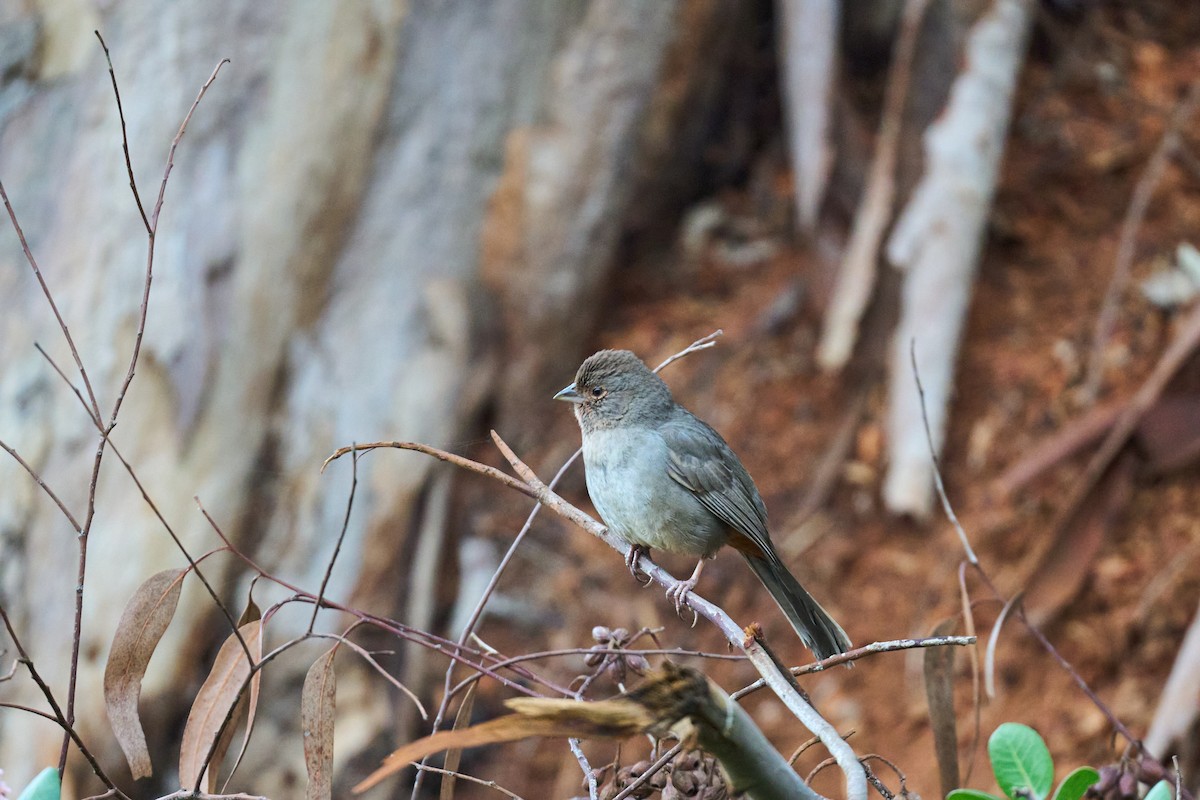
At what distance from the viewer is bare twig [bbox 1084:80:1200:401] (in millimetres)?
7086

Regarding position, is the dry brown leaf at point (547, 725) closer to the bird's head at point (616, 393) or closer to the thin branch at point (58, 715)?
the thin branch at point (58, 715)

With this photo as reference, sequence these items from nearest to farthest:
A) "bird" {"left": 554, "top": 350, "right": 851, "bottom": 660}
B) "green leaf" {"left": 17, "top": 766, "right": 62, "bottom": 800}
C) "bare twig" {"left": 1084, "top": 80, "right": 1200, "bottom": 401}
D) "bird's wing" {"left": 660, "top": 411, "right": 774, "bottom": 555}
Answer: "green leaf" {"left": 17, "top": 766, "right": 62, "bottom": 800}, "bird" {"left": 554, "top": 350, "right": 851, "bottom": 660}, "bird's wing" {"left": 660, "top": 411, "right": 774, "bottom": 555}, "bare twig" {"left": 1084, "top": 80, "right": 1200, "bottom": 401}

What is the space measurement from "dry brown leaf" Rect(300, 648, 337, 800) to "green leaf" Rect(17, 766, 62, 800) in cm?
55

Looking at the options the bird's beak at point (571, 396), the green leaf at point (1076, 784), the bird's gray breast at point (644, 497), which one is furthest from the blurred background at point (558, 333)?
the green leaf at point (1076, 784)

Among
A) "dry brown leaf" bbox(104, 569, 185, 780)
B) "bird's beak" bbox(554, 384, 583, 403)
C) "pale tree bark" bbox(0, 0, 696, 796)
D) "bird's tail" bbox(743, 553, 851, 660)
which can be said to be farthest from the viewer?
"pale tree bark" bbox(0, 0, 696, 796)

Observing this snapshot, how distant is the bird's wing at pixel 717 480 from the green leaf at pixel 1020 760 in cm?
171

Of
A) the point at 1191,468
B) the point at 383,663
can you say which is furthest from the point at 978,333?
the point at 383,663

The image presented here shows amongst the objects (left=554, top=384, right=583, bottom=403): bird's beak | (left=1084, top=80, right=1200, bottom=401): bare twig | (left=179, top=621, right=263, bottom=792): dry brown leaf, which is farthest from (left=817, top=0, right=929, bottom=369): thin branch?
(left=179, top=621, right=263, bottom=792): dry brown leaf

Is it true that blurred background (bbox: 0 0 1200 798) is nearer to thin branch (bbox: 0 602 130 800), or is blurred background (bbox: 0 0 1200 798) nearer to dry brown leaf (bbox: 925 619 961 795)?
dry brown leaf (bbox: 925 619 961 795)

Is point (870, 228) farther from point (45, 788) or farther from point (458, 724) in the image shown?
point (45, 788)

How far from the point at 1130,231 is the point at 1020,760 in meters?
5.72

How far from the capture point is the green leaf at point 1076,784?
252 cm

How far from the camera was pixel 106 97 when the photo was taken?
641cm

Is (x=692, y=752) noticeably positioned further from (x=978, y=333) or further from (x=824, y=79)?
(x=824, y=79)
